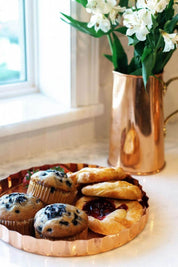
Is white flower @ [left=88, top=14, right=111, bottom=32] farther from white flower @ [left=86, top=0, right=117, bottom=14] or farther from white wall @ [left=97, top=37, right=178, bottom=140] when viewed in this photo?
white wall @ [left=97, top=37, right=178, bottom=140]

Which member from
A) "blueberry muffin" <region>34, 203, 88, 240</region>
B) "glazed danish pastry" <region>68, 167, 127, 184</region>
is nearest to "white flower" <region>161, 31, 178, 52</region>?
"glazed danish pastry" <region>68, 167, 127, 184</region>

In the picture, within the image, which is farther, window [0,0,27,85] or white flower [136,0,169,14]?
window [0,0,27,85]

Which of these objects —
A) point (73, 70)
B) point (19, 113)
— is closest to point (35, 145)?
point (19, 113)

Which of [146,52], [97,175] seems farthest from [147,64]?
[97,175]

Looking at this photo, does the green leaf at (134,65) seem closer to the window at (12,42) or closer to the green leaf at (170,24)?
the green leaf at (170,24)

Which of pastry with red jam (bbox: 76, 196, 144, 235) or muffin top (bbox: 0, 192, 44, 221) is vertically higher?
muffin top (bbox: 0, 192, 44, 221)

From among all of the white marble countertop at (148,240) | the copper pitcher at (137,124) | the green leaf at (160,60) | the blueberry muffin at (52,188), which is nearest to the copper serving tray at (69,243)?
the white marble countertop at (148,240)

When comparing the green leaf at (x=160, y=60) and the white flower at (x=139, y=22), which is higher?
the white flower at (x=139, y=22)

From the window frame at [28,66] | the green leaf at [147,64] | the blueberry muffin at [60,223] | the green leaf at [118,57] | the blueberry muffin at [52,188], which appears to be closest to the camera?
the blueberry muffin at [60,223]
